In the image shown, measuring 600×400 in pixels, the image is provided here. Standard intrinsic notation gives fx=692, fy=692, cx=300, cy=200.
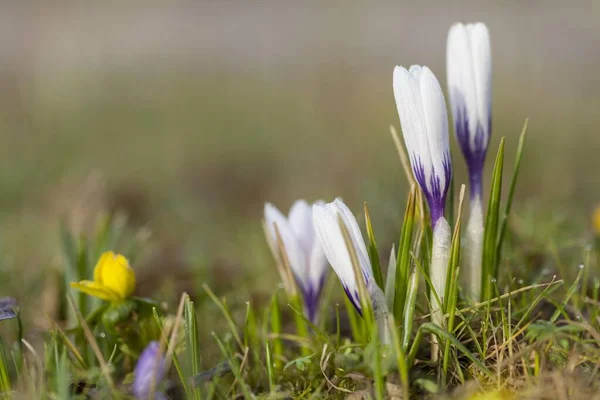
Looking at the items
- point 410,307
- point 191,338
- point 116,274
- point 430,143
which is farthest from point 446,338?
point 116,274

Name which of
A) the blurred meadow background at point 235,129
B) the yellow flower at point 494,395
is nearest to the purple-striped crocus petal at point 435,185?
the yellow flower at point 494,395

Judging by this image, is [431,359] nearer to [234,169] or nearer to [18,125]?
[234,169]

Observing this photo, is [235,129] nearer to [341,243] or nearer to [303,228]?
[303,228]

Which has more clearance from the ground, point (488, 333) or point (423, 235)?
point (423, 235)

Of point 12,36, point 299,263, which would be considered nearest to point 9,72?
point 12,36

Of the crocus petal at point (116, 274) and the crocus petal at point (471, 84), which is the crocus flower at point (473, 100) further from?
the crocus petal at point (116, 274)

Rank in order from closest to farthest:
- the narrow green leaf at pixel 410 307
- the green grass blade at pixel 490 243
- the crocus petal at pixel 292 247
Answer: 1. the narrow green leaf at pixel 410 307
2. the green grass blade at pixel 490 243
3. the crocus petal at pixel 292 247
